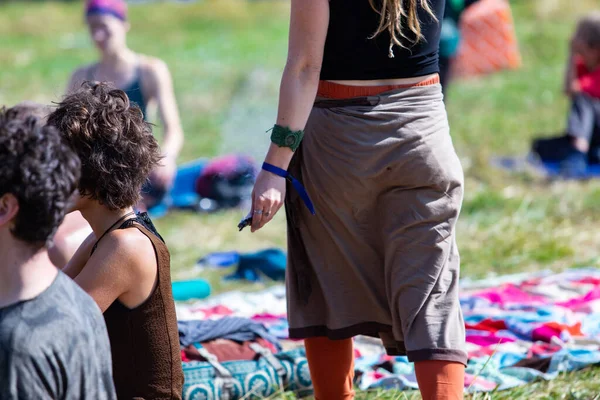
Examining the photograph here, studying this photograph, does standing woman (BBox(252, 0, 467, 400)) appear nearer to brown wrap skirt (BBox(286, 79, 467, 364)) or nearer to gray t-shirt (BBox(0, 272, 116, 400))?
brown wrap skirt (BBox(286, 79, 467, 364))

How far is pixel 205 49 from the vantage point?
49.3 ft

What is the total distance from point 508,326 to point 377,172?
1.75 metres

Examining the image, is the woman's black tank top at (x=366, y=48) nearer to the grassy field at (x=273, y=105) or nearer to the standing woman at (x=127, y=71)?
the grassy field at (x=273, y=105)

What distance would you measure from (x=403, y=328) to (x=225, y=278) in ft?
9.12

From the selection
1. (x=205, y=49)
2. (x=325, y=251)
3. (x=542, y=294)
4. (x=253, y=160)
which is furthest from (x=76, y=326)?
(x=205, y=49)

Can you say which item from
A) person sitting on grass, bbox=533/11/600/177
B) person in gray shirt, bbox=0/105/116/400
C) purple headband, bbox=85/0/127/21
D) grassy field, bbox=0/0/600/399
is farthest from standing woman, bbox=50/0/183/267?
person in gray shirt, bbox=0/105/116/400

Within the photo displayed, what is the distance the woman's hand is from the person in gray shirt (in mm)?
706

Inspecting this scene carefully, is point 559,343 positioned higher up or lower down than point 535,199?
lower down

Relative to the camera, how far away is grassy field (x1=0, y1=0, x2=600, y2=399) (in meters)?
5.47

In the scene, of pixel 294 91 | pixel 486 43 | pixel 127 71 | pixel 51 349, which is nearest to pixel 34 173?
pixel 51 349

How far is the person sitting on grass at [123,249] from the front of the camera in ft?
7.65

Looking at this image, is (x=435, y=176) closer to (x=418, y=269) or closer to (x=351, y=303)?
(x=418, y=269)

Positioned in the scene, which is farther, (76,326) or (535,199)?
(535,199)

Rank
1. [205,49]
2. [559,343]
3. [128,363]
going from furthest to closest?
1. [205,49]
2. [559,343]
3. [128,363]
